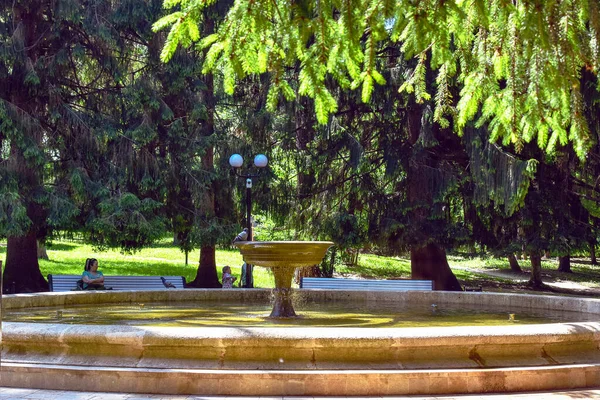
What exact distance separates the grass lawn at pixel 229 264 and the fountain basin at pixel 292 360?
1636 cm

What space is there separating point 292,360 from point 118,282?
30.2 feet

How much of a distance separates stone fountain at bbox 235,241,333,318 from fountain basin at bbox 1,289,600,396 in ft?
9.51

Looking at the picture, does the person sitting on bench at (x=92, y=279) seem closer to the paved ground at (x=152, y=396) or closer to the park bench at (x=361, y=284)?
the park bench at (x=361, y=284)

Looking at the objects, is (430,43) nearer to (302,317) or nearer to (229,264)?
(302,317)

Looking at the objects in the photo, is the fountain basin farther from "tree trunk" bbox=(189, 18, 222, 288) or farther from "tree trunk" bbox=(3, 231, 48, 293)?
"tree trunk" bbox=(189, 18, 222, 288)

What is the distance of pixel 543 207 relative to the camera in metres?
20.7

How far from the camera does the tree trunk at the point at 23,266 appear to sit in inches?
780

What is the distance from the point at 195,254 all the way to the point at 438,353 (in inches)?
1115

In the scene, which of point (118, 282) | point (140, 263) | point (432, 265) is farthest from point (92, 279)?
point (140, 263)

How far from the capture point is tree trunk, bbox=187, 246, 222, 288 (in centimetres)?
2278

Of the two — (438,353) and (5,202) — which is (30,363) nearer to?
(438,353)

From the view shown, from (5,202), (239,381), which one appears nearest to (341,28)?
(239,381)

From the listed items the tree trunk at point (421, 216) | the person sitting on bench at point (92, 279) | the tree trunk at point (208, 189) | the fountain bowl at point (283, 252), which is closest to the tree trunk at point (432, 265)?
the tree trunk at point (421, 216)

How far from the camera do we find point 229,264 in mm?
31359
